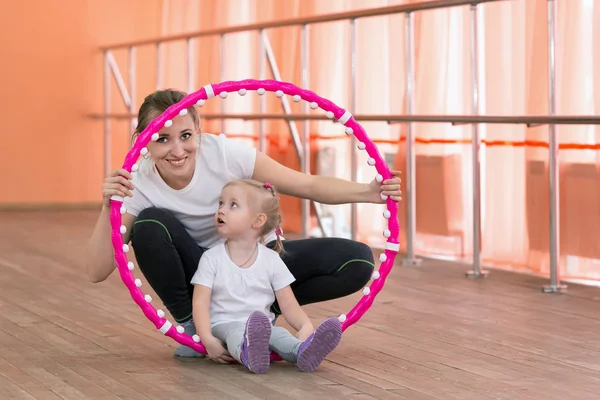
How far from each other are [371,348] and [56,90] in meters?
4.73

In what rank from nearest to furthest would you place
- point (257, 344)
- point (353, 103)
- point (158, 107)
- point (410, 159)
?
point (257, 344)
point (158, 107)
point (410, 159)
point (353, 103)

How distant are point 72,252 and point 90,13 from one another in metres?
2.76

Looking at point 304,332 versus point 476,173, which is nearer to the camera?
point 304,332

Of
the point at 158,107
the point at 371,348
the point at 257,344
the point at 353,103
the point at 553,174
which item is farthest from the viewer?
the point at 353,103

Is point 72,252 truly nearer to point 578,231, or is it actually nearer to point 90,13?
point 578,231

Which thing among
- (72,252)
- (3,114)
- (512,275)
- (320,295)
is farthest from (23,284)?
(3,114)

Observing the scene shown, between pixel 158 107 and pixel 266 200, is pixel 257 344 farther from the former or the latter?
pixel 158 107

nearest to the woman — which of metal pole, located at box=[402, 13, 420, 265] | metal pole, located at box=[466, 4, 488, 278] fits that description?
metal pole, located at box=[466, 4, 488, 278]

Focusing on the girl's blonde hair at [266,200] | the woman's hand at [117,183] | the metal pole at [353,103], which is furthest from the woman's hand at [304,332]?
the metal pole at [353,103]

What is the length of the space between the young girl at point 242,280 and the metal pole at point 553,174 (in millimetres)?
1286

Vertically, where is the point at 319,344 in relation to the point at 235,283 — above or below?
below

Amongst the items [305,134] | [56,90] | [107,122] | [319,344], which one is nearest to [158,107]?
[319,344]

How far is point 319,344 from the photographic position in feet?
7.20

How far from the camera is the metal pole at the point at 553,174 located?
134 inches
